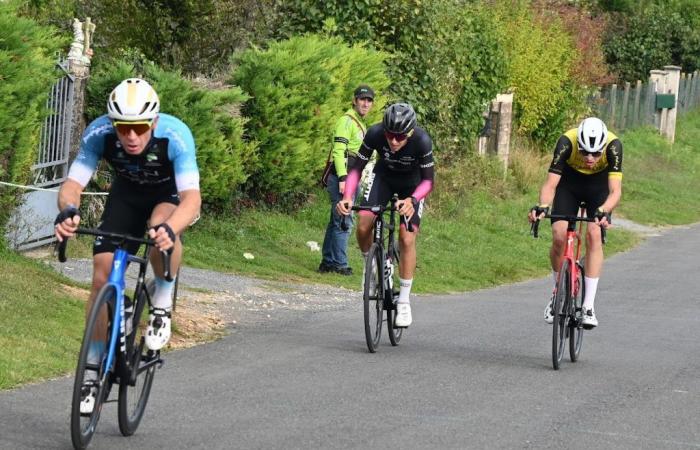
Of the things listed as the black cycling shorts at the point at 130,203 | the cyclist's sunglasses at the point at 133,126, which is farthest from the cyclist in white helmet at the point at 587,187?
the cyclist's sunglasses at the point at 133,126

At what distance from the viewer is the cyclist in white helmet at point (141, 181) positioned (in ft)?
24.6

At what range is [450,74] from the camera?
78.2 ft

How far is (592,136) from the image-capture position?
1133 cm

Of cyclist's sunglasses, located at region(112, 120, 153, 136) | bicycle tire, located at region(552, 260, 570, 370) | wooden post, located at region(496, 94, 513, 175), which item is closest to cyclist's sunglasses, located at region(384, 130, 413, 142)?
bicycle tire, located at region(552, 260, 570, 370)

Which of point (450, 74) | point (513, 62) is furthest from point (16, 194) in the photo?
point (513, 62)

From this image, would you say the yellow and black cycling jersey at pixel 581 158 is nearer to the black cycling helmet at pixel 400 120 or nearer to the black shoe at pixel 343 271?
the black cycling helmet at pixel 400 120

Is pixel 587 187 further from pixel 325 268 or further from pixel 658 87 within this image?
pixel 658 87

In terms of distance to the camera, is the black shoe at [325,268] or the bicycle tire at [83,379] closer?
the bicycle tire at [83,379]

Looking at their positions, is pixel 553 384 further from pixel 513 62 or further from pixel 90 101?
pixel 513 62

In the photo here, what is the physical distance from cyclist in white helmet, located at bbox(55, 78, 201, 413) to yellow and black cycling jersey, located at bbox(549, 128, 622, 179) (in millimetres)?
4387

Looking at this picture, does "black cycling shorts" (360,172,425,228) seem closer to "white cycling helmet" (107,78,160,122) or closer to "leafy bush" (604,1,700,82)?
"white cycling helmet" (107,78,160,122)

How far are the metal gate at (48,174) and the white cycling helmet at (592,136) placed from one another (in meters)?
5.07

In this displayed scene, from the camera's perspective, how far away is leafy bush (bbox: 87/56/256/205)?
15289 mm

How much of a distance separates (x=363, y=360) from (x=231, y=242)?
247 inches
